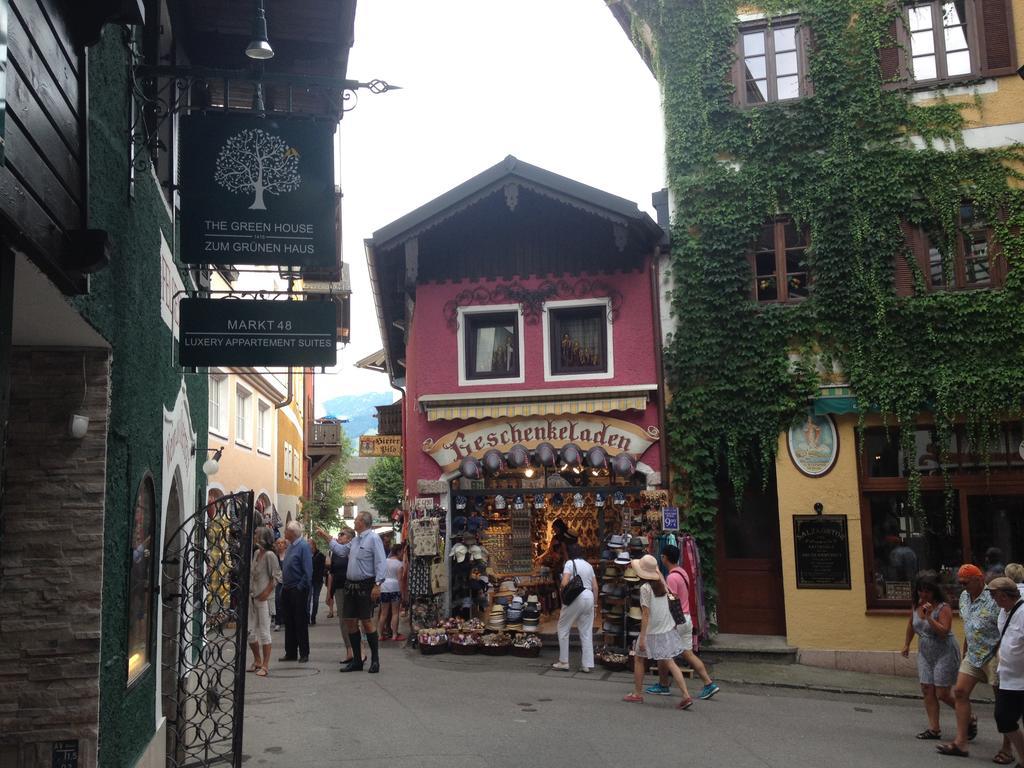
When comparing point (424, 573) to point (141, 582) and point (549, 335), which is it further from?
point (141, 582)

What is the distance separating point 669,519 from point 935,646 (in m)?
5.66

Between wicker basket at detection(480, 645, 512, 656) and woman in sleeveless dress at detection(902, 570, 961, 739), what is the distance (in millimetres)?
6479

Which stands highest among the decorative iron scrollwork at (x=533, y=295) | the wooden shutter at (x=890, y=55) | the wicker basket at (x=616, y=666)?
the wooden shutter at (x=890, y=55)

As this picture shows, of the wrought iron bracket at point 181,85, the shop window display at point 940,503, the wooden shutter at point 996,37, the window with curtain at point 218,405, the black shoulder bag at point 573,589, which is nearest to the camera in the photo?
the wrought iron bracket at point 181,85

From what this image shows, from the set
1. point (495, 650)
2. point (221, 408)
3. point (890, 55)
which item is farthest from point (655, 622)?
point (221, 408)

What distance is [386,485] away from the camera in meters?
51.8

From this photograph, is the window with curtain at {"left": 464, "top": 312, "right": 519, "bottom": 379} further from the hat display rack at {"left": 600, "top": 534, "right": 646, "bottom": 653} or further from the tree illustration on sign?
the tree illustration on sign

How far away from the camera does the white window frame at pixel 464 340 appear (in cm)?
1593

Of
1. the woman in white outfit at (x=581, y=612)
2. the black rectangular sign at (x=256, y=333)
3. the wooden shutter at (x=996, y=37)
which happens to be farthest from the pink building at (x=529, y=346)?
the black rectangular sign at (x=256, y=333)

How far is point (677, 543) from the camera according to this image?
46.6 feet

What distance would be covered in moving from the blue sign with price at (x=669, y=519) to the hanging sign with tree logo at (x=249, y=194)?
29.5ft

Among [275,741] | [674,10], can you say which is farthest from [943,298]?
[275,741]

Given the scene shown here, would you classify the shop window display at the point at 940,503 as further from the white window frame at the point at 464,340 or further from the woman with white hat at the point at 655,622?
the white window frame at the point at 464,340

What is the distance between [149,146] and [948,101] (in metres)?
12.5
